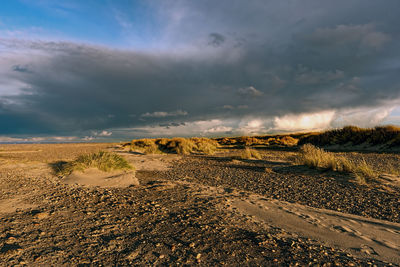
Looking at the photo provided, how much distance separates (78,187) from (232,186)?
4902mm

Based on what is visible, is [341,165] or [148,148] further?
[148,148]

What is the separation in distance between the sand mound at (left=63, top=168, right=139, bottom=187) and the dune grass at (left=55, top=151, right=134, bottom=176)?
1.03 ft

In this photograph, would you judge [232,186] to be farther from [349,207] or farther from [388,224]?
[388,224]

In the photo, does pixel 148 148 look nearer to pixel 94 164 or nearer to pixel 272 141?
pixel 94 164

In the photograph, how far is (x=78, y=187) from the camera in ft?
21.1

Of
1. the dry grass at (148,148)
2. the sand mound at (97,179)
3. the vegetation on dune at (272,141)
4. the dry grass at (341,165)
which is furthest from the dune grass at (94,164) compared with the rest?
the vegetation on dune at (272,141)

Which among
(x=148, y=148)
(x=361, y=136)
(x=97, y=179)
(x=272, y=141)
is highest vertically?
(x=361, y=136)

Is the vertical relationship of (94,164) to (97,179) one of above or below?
above

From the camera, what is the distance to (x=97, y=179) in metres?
7.60

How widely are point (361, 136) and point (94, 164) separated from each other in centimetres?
2613

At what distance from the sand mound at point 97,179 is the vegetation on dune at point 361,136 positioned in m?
22.5

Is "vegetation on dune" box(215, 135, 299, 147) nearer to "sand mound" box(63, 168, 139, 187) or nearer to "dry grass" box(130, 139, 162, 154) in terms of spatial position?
"dry grass" box(130, 139, 162, 154)

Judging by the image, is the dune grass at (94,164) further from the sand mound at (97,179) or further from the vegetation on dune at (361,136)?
the vegetation on dune at (361,136)

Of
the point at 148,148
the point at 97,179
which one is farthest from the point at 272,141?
the point at 97,179
